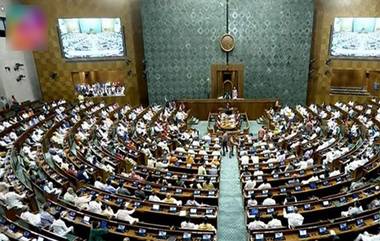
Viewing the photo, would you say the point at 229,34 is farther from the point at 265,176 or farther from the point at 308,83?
the point at 265,176

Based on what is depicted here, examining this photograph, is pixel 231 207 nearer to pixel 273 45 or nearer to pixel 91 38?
pixel 273 45

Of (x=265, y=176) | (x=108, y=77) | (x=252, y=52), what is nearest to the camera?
(x=265, y=176)

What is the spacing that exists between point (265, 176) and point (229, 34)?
51.7 feet

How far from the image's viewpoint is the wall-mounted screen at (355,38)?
73.5 feet

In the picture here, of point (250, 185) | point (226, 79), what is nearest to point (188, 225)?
point (250, 185)

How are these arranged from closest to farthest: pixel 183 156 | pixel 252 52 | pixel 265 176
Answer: pixel 265 176
pixel 183 156
pixel 252 52

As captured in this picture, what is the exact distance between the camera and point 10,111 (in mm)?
19188

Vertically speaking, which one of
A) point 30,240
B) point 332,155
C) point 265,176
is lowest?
point 30,240

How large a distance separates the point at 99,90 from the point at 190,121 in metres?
8.22

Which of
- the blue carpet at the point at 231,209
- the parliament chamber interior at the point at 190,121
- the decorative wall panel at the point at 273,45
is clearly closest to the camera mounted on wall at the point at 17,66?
the parliament chamber interior at the point at 190,121

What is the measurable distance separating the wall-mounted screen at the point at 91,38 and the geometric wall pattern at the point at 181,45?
2.20 metres

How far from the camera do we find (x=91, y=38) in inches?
935

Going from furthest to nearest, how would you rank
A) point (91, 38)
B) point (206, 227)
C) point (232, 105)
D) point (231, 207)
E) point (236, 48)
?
point (236, 48) < point (91, 38) < point (232, 105) < point (231, 207) < point (206, 227)

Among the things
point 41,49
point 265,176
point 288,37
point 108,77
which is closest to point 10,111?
point 41,49
